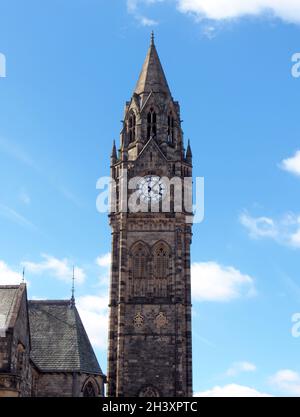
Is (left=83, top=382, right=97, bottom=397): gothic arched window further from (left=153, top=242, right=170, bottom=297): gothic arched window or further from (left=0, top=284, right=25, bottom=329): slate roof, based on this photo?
(left=0, top=284, right=25, bottom=329): slate roof

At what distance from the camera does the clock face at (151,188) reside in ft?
234

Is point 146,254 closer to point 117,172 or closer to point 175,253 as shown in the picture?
point 175,253

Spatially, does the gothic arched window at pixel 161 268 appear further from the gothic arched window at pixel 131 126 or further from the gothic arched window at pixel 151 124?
the gothic arched window at pixel 131 126

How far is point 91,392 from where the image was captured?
61406 mm

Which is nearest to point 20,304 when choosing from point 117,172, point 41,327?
point 41,327

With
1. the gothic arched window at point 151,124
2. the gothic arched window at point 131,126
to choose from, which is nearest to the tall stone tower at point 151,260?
the gothic arched window at point 131,126

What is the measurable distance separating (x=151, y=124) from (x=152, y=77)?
5.93 meters

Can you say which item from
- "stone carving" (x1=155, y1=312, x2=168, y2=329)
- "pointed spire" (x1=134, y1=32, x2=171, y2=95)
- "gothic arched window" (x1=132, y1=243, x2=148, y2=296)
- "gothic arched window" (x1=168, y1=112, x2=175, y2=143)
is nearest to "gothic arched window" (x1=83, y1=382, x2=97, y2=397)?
"stone carving" (x1=155, y1=312, x2=168, y2=329)

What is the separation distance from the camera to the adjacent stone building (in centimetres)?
4778

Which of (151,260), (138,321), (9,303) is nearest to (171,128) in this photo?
(151,260)

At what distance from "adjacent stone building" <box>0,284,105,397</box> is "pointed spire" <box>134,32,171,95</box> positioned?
24.8 m

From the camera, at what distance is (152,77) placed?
256ft

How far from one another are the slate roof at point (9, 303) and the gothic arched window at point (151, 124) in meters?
27.9
